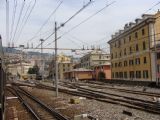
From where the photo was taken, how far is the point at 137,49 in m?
66.6

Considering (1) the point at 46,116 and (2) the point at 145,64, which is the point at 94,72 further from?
(1) the point at 46,116

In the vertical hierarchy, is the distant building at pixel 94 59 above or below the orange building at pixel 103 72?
above

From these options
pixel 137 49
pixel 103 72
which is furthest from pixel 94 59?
pixel 137 49

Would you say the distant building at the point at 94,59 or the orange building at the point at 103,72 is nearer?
the orange building at the point at 103,72

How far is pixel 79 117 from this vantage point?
17156 millimetres

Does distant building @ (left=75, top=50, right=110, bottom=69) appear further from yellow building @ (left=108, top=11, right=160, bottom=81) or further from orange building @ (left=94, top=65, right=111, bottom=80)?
yellow building @ (left=108, top=11, right=160, bottom=81)

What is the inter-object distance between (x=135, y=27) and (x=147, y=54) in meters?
7.46

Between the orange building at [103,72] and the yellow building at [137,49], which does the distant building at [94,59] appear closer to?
the orange building at [103,72]

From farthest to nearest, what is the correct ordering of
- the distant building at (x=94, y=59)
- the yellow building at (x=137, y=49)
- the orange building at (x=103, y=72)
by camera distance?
1. the distant building at (x=94, y=59)
2. the orange building at (x=103, y=72)
3. the yellow building at (x=137, y=49)

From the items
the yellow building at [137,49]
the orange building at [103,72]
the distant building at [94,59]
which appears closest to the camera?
the yellow building at [137,49]

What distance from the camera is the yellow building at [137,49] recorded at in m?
59.6

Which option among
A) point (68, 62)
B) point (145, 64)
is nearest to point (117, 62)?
point (145, 64)

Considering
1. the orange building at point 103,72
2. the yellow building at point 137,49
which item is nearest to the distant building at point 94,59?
the orange building at point 103,72

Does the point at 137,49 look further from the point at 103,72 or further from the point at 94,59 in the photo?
the point at 94,59
